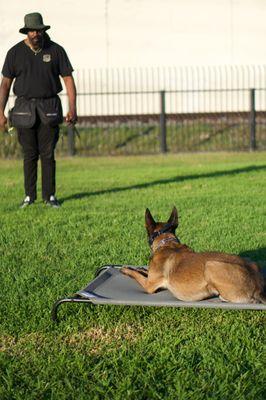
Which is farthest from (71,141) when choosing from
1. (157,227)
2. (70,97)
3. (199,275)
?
(199,275)

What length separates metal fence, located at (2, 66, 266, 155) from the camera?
23172mm

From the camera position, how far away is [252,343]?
471cm

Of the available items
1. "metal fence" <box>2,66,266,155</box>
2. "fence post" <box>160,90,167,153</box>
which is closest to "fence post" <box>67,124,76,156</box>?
"metal fence" <box>2,66,266,155</box>

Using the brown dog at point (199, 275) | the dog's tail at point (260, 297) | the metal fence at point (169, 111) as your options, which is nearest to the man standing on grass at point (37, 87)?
the brown dog at point (199, 275)

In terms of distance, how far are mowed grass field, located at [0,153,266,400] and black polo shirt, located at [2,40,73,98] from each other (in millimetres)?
1436

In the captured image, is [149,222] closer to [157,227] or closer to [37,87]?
[157,227]

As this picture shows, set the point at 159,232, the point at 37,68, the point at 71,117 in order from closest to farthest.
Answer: the point at 159,232 < the point at 37,68 < the point at 71,117

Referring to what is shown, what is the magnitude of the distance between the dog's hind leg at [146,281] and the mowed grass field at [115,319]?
14 cm

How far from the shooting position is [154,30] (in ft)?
93.3

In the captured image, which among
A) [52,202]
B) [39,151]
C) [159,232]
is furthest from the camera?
[52,202]

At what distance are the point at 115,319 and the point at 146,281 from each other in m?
0.36

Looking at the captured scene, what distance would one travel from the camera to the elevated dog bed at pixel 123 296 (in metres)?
4.89

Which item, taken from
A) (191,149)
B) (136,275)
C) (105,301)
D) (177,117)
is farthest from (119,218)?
(177,117)

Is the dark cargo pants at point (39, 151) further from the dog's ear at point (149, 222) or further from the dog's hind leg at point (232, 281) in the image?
the dog's hind leg at point (232, 281)
